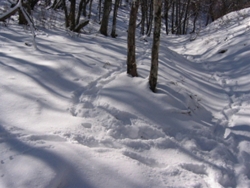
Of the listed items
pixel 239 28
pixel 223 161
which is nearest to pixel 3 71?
pixel 223 161

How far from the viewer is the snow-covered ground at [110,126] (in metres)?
2.58

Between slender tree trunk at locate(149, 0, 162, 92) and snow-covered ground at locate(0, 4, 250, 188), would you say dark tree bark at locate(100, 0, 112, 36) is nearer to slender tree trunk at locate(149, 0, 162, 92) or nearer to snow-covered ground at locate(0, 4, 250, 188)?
snow-covered ground at locate(0, 4, 250, 188)

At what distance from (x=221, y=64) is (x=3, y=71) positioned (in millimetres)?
7247

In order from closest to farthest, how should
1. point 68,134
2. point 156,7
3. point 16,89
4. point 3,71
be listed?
point 68,134 → point 16,89 → point 156,7 → point 3,71

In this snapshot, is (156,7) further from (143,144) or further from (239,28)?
(239,28)

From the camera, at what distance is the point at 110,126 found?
370 centimetres

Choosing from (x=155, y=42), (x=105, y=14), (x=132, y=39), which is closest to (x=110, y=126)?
(x=155, y=42)

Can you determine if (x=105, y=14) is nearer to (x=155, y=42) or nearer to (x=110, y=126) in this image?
(x=155, y=42)

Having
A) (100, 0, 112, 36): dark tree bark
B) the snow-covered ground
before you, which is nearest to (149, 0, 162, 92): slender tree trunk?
the snow-covered ground

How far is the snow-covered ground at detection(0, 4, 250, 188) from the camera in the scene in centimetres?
258

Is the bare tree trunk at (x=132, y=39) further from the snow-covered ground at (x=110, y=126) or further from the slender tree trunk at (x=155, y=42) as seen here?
the slender tree trunk at (x=155, y=42)

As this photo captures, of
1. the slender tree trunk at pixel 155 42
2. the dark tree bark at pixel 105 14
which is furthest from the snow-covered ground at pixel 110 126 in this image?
the dark tree bark at pixel 105 14

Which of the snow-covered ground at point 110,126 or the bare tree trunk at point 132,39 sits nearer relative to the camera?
the snow-covered ground at point 110,126

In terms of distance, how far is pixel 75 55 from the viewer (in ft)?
21.6
